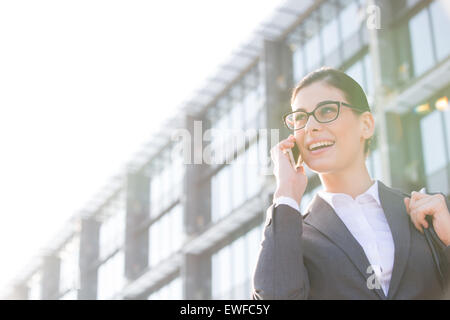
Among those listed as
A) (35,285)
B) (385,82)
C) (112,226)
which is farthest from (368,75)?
(35,285)

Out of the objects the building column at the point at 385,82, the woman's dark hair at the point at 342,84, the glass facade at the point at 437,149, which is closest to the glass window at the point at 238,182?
the building column at the point at 385,82

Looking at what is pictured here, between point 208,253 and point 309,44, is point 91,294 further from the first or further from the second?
point 309,44

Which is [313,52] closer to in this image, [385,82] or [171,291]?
[385,82]

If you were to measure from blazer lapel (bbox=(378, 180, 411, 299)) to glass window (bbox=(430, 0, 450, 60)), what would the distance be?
20.3 metres

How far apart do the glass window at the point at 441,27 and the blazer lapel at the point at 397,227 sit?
20331 mm

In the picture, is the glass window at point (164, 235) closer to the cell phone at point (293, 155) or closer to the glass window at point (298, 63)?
the glass window at point (298, 63)

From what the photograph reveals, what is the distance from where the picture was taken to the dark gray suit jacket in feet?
8.35

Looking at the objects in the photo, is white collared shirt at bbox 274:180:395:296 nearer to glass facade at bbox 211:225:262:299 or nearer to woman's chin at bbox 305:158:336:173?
woman's chin at bbox 305:158:336:173

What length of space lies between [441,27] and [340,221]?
69.0 ft

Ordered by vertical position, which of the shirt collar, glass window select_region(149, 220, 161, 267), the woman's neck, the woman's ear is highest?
glass window select_region(149, 220, 161, 267)

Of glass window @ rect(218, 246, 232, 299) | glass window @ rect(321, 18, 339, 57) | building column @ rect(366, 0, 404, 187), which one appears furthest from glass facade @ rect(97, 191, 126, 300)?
building column @ rect(366, 0, 404, 187)

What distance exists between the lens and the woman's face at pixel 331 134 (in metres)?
2.83

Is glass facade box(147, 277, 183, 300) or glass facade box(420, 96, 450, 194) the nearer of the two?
glass facade box(420, 96, 450, 194)

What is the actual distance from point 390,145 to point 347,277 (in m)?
20.6
